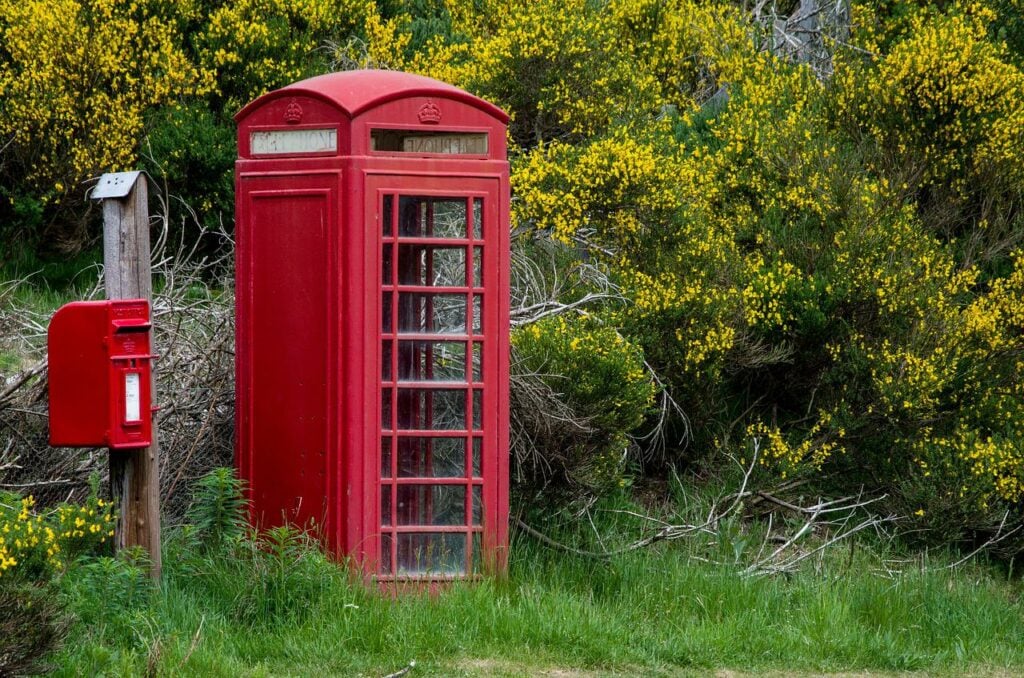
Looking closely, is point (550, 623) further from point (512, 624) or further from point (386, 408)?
point (386, 408)

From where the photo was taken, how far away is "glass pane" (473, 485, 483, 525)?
21.4ft

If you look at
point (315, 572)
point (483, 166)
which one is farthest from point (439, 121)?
point (315, 572)

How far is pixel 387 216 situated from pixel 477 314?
26.7 inches

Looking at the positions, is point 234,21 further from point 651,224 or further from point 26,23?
point 651,224

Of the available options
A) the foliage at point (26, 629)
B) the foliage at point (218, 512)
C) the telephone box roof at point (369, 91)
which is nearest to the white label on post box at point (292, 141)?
the telephone box roof at point (369, 91)

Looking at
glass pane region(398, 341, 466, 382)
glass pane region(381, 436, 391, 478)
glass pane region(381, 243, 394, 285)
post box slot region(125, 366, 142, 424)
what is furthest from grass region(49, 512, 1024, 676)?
→ glass pane region(381, 243, 394, 285)

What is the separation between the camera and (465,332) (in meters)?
6.42

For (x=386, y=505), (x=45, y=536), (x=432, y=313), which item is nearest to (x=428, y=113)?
(x=432, y=313)

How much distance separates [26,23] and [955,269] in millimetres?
Answer: 8332

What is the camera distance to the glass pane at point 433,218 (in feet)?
20.8

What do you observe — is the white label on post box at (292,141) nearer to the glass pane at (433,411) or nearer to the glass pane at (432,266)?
the glass pane at (432,266)

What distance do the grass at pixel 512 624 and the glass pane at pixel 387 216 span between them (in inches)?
57.9

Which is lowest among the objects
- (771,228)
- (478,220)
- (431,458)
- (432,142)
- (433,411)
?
(431,458)

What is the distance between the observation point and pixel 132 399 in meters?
5.73
